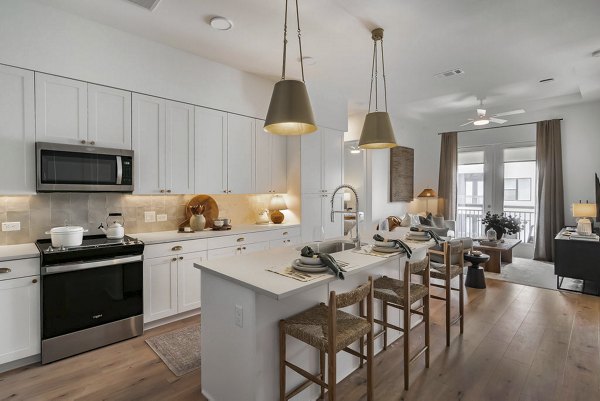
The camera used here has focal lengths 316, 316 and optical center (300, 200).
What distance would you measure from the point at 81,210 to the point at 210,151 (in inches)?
58.3

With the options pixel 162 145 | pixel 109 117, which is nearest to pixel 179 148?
pixel 162 145

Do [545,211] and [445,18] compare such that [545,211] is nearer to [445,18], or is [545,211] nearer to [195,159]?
[445,18]

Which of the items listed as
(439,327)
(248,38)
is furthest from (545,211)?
(248,38)

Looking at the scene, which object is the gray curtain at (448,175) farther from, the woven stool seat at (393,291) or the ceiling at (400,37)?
the woven stool seat at (393,291)

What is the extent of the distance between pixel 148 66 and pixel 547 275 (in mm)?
6455

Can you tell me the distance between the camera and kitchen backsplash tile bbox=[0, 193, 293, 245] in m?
2.86

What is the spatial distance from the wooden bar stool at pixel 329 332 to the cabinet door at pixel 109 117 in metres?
2.51

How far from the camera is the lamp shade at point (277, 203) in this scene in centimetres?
474

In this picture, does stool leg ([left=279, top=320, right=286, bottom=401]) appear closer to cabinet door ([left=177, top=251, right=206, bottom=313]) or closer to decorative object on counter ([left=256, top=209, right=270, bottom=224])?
cabinet door ([left=177, top=251, right=206, bottom=313])

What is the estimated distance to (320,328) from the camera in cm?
181

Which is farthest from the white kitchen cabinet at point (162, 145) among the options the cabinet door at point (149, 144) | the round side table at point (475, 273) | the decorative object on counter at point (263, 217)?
the round side table at point (475, 273)

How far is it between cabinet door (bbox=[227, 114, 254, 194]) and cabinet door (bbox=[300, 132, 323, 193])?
75 centimetres

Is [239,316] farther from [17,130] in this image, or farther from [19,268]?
[17,130]

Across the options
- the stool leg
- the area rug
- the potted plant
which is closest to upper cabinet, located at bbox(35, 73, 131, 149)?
the area rug
